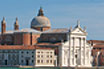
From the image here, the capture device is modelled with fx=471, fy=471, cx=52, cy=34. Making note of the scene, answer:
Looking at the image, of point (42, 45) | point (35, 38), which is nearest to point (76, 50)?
point (42, 45)

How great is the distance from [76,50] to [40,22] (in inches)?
452

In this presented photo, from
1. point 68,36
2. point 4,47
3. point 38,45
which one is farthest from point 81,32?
point 4,47

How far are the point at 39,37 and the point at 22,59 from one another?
34.3ft

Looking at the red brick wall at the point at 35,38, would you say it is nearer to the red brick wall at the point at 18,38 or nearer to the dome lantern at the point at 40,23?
the red brick wall at the point at 18,38

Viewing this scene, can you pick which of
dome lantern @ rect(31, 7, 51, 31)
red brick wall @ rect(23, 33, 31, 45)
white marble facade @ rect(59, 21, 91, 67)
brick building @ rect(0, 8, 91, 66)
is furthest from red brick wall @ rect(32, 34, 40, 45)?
white marble facade @ rect(59, 21, 91, 67)

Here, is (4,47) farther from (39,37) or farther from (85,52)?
(85,52)

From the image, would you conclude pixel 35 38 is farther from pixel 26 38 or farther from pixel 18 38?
pixel 18 38

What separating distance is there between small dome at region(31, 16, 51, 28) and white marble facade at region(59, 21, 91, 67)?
8977 millimetres

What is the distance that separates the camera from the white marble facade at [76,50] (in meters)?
90.8

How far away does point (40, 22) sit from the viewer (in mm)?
100250

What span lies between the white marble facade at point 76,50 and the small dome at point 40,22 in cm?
898

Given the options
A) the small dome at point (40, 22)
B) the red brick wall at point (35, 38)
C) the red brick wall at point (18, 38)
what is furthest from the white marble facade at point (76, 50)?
the red brick wall at point (18, 38)

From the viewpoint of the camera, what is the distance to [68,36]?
303 feet

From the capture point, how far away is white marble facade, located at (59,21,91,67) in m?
90.8
